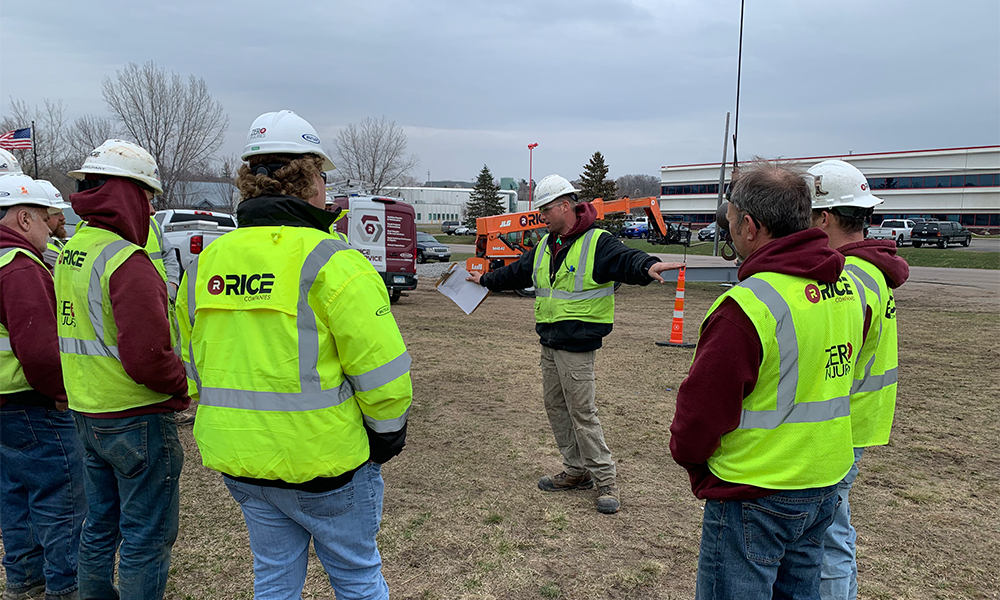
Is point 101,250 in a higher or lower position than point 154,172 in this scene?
lower

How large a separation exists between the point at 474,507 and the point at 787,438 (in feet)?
8.89

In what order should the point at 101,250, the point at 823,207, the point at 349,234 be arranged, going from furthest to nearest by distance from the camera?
1. the point at 349,234
2. the point at 823,207
3. the point at 101,250

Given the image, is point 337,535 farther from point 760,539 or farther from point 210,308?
point 760,539

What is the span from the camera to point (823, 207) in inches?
108

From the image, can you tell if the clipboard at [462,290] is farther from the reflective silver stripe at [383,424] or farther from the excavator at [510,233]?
the excavator at [510,233]

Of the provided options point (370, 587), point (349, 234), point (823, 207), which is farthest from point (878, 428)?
point (349, 234)

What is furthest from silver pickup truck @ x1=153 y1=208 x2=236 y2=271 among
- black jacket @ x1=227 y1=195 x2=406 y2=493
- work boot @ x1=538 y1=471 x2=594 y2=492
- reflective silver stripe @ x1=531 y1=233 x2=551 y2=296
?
black jacket @ x1=227 y1=195 x2=406 y2=493

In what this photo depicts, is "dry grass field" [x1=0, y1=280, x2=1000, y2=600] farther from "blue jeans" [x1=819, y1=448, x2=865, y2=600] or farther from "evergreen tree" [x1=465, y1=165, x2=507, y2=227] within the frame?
"evergreen tree" [x1=465, y1=165, x2=507, y2=227]

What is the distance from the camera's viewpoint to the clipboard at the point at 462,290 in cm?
478

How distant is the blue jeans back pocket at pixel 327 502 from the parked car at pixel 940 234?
42.0m

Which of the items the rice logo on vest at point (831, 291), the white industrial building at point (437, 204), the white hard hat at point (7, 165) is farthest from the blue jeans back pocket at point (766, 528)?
the white industrial building at point (437, 204)

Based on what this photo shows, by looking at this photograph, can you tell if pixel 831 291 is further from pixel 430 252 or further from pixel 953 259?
pixel 953 259

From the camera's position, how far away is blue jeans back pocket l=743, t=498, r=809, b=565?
196 centimetres

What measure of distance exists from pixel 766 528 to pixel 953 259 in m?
31.9
